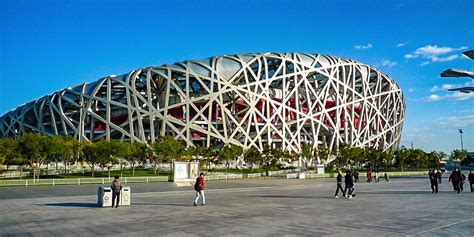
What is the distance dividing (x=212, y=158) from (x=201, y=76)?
15143mm

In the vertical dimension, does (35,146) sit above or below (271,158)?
above

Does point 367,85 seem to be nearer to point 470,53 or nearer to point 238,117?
point 238,117

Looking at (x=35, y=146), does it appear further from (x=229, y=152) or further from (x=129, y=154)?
(x=229, y=152)

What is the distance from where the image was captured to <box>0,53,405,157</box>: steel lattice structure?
62000 mm

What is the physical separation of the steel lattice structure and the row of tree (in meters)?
5.46

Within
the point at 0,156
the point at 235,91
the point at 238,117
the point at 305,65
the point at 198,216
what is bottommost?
the point at 198,216

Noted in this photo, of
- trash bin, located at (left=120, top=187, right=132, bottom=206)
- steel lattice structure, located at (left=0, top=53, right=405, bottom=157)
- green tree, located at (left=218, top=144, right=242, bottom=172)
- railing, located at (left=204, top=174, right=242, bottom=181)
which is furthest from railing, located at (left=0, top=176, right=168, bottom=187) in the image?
steel lattice structure, located at (left=0, top=53, right=405, bottom=157)

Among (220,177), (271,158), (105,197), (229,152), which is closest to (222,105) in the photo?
(229,152)

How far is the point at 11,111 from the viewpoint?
82.3 metres

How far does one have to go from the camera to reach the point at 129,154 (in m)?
43.7

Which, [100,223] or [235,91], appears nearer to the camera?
[100,223]

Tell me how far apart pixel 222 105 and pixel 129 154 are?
2266 centimetres

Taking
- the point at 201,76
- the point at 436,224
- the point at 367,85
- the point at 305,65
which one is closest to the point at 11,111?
the point at 201,76

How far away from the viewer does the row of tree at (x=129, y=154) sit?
3575 centimetres
